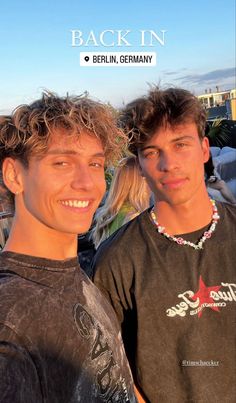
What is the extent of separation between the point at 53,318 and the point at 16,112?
2.48 feet

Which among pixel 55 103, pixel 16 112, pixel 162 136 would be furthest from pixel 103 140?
pixel 162 136

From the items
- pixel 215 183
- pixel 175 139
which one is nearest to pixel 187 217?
pixel 175 139

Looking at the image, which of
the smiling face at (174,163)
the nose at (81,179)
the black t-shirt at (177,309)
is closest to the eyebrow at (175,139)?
the smiling face at (174,163)

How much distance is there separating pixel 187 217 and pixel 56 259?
82 cm

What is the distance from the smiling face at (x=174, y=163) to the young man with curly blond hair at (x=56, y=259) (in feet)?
1.23

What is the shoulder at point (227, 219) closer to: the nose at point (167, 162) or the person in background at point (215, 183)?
the nose at point (167, 162)

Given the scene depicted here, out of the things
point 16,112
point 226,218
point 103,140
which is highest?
point 16,112

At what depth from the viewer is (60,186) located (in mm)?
1385

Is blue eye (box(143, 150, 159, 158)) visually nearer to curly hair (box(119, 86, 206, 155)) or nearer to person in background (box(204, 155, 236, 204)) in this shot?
curly hair (box(119, 86, 206, 155))

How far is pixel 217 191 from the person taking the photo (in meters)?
4.18

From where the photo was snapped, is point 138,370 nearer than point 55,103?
No

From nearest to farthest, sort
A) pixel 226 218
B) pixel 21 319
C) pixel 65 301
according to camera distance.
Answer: pixel 21 319 → pixel 65 301 → pixel 226 218

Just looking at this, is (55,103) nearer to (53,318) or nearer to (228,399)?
(53,318)

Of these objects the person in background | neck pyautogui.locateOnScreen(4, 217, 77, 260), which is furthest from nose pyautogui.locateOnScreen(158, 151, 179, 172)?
the person in background
